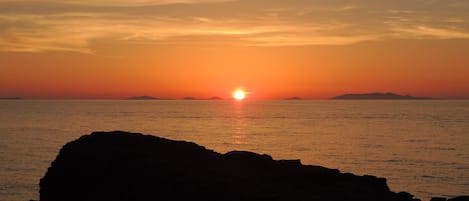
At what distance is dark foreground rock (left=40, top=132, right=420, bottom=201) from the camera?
18.2 m

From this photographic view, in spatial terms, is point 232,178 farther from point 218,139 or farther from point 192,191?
point 218,139

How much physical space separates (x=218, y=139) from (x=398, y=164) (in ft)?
149

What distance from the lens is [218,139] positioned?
4299 inches

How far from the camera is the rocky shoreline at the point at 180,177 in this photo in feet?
59.9

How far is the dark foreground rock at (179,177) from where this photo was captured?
59.9ft

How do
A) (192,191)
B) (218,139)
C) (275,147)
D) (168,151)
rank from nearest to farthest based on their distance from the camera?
(192,191) < (168,151) < (275,147) < (218,139)

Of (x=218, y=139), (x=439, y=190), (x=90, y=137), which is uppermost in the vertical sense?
(x=218, y=139)

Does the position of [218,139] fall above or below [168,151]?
above

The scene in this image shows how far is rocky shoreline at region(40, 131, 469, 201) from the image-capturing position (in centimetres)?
1827

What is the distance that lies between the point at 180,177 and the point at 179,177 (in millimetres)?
34

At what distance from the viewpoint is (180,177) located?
1911 cm

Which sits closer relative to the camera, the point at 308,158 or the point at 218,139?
the point at 308,158

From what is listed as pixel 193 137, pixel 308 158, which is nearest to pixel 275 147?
pixel 308 158

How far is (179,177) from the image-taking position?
1909 cm
